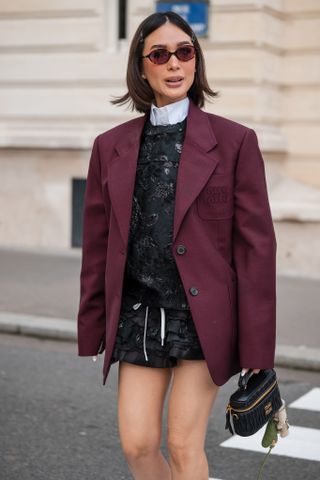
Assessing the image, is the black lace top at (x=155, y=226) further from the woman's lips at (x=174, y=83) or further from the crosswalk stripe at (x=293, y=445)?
the crosswalk stripe at (x=293, y=445)

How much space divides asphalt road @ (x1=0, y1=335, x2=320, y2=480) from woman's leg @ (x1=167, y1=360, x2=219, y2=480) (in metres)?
1.61

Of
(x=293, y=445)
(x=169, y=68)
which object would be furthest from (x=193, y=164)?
(x=293, y=445)

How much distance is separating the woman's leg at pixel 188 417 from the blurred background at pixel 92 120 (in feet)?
16.1

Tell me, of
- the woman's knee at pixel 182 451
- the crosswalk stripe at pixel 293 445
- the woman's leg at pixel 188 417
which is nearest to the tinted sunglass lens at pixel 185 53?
the woman's leg at pixel 188 417

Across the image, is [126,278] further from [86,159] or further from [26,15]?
[26,15]

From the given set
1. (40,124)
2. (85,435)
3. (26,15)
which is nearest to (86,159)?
(40,124)

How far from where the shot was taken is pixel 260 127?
12602 millimetres

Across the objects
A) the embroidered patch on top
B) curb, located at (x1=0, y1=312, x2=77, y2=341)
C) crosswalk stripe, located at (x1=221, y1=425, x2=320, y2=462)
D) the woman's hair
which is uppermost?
the woman's hair

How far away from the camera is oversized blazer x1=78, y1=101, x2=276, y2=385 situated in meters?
3.57

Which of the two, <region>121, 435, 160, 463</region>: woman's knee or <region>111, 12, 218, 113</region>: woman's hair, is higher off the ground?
<region>111, 12, 218, 113</region>: woman's hair

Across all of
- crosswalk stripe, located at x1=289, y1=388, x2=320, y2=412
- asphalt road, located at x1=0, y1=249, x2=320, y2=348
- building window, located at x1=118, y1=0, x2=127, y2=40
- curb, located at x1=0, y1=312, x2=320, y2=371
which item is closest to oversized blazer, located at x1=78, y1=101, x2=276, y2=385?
crosswalk stripe, located at x1=289, y1=388, x2=320, y2=412

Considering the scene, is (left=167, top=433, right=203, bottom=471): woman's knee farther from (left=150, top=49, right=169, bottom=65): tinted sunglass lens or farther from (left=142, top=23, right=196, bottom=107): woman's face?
(left=150, top=49, right=169, bottom=65): tinted sunglass lens

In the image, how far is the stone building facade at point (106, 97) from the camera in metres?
12.5

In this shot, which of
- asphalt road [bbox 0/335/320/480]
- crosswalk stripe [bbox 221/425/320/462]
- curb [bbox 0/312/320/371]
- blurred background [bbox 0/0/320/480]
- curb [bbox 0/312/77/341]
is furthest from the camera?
blurred background [bbox 0/0/320/480]
